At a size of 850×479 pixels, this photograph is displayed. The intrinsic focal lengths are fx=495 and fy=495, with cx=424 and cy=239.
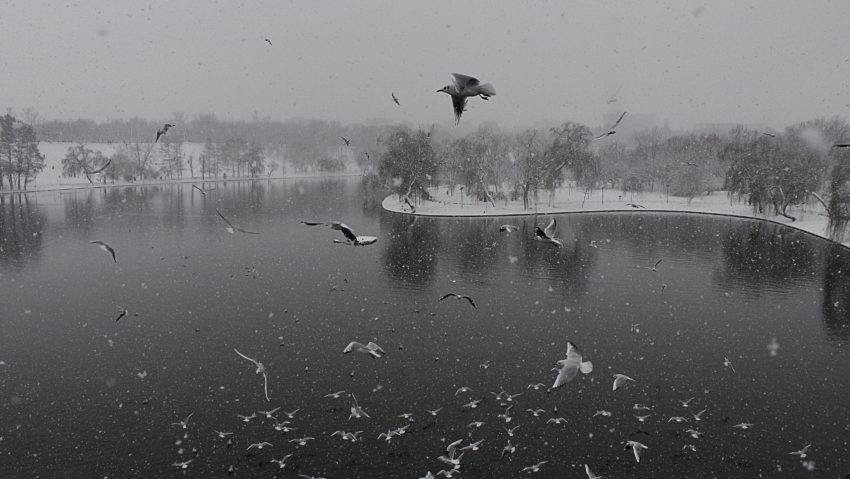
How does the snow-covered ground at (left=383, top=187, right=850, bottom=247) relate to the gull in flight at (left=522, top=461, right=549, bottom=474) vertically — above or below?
above

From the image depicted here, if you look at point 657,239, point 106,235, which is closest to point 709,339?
point 657,239

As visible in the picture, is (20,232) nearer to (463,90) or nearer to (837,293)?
(463,90)

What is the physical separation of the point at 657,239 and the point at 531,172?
22.8m

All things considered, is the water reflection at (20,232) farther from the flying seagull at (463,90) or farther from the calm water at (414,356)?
the flying seagull at (463,90)

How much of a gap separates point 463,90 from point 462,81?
131 millimetres

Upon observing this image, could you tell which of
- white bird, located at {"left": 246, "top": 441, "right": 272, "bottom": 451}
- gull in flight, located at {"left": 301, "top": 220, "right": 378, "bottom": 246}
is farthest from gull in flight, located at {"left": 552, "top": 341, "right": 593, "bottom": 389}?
white bird, located at {"left": 246, "top": 441, "right": 272, "bottom": 451}

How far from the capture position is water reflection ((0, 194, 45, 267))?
35812 millimetres

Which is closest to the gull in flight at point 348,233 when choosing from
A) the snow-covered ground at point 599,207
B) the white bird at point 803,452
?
the white bird at point 803,452

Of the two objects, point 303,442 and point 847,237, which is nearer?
point 303,442

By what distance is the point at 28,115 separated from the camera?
134 m

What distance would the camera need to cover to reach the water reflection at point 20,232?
1410 inches

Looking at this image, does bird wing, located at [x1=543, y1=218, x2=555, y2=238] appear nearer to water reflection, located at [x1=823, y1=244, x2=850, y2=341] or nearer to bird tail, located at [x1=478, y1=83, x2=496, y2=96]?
bird tail, located at [x1=478, y1=83, x2=496, y2=96]

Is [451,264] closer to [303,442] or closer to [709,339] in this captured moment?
[709,339]

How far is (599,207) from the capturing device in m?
70.9
